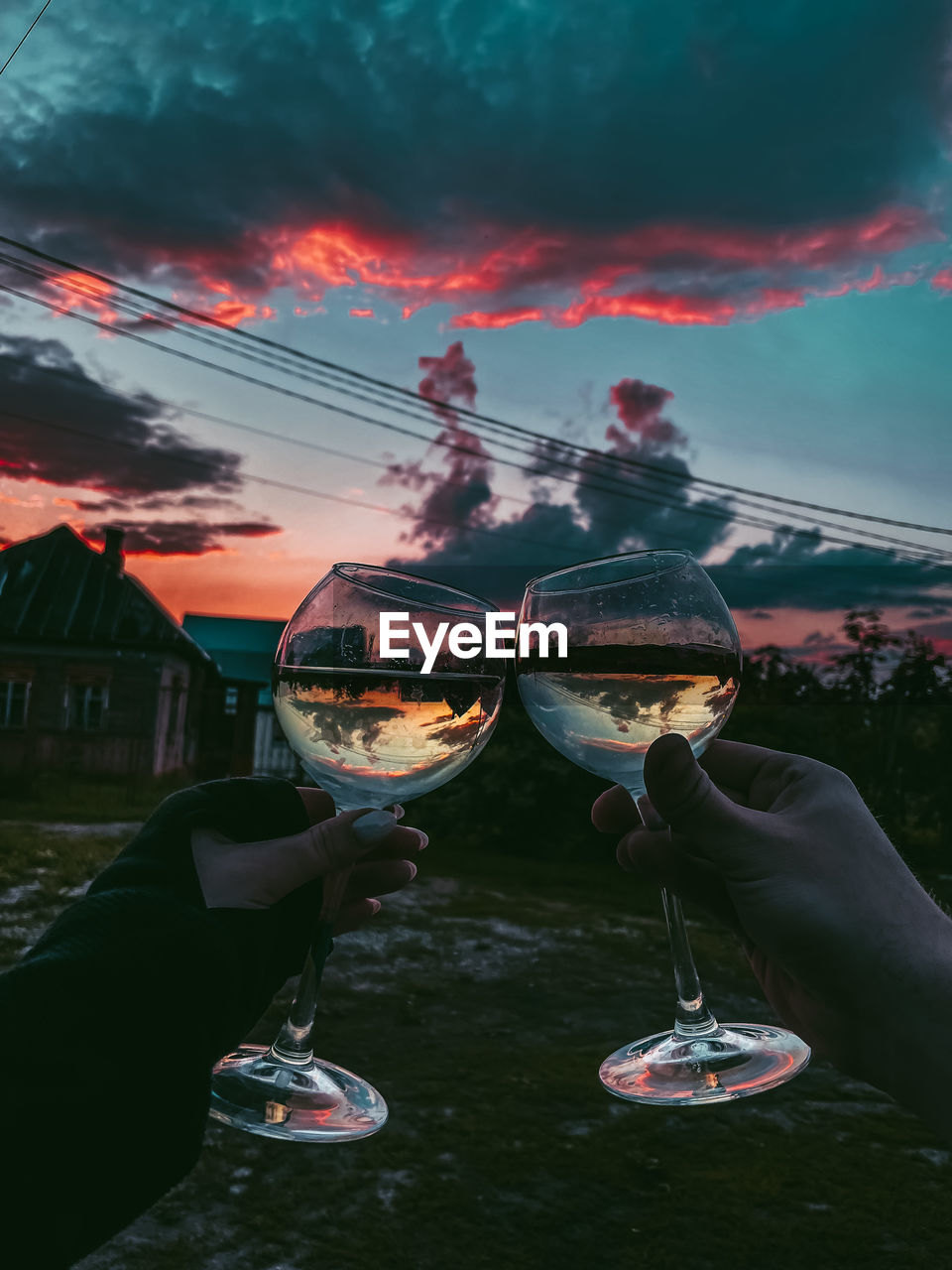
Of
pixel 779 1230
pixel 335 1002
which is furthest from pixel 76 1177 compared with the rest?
pixel 335 1002

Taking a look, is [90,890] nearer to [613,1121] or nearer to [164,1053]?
[164,1053]

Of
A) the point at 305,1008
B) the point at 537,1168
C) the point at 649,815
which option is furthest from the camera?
the point at 537,1168

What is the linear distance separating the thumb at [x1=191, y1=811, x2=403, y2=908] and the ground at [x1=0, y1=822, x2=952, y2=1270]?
30cm

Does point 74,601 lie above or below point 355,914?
above

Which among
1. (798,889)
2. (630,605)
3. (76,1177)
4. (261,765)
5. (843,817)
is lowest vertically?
(261,765)

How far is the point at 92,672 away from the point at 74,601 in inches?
88.5

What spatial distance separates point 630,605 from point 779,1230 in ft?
7.93

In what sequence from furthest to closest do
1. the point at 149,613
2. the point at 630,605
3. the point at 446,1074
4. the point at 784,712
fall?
the point at 149,613 < the point at 784,712 < the point at 446,1074 < the point at 630,605

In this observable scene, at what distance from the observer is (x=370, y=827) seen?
1647mm

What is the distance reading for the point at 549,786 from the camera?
10898 mm

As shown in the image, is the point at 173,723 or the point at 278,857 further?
the point at 173,723

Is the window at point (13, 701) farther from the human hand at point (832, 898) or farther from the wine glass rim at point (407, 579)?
the human hand at point (832, 898)

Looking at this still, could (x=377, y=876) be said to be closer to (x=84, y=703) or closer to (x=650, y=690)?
(x=650, y=690)

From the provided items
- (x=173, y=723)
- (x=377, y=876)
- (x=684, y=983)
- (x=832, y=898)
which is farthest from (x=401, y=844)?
(x=173, y=723)
